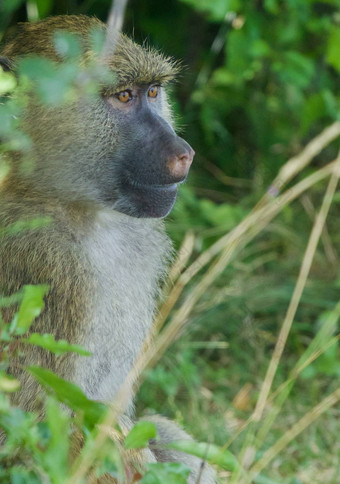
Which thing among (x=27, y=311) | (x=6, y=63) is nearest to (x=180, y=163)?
(x=6, y=63)

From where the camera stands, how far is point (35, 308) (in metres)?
1.74

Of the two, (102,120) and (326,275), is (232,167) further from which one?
(102,120)

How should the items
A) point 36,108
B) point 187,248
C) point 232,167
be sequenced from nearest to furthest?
point 187,248 < point 36,108 < point 232,167

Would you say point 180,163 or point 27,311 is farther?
point 180,163

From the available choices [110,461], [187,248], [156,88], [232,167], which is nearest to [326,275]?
[232,167]

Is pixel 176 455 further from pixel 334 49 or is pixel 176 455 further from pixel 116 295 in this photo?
pixel 334 49

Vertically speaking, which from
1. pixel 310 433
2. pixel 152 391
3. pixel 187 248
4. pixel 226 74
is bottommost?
pixel 152 391

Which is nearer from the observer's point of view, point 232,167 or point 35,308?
point 35,308

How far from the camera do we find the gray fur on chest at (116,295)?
2.76m

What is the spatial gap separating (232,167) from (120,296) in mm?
3001

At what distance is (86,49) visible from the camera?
9.30 feet

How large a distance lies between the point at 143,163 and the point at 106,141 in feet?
0.49

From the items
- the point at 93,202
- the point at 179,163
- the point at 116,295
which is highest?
the point at 179,163

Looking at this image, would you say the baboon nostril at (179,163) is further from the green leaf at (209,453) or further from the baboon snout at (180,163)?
the green leaf at (209,453)
